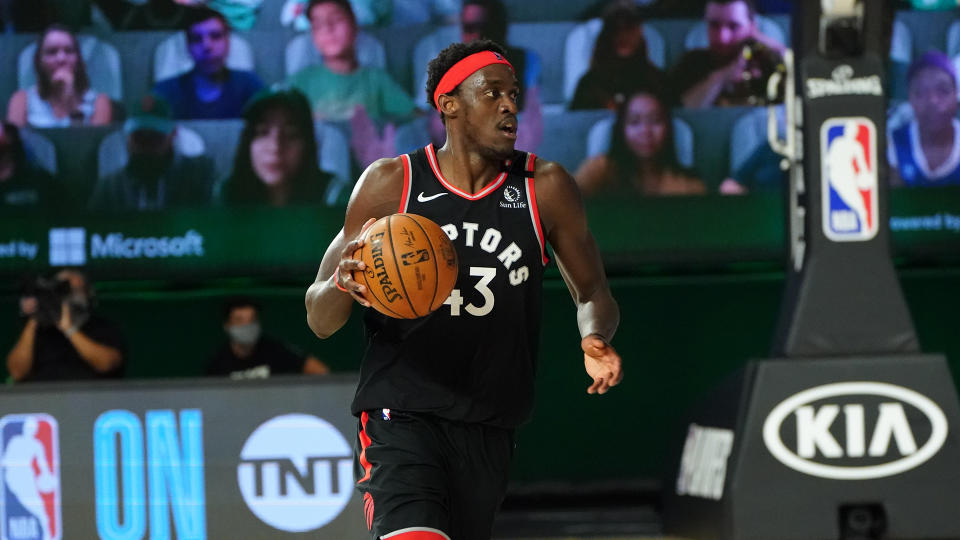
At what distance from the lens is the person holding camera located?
22.0ft

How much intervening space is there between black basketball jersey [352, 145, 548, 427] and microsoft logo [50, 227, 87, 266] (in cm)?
450

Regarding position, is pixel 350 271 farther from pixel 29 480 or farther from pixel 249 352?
pixel 249 352

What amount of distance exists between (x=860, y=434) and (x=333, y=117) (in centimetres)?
356

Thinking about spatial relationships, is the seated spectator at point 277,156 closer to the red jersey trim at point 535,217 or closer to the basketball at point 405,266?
the red jersey trim at point 535,217

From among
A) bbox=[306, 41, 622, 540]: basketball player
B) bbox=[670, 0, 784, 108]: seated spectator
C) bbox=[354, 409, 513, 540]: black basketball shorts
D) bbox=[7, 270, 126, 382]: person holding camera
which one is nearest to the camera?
bbox=[354, 409, 513, 540]: black basketball shorts

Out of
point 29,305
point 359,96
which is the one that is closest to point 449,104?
point 29,305

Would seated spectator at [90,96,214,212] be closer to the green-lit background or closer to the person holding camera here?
the green-lit background

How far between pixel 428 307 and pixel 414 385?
0.92 ft

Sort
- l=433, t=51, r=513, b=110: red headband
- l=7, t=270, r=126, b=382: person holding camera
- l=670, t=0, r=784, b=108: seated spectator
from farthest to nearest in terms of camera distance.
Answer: l=670, t=0, r=784, b=108: seated spectator → l=7, t=270, r=126, b=382: person holding camera → l=433, t=51, r=513, b=110: red headband

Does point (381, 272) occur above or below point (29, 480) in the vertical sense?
above

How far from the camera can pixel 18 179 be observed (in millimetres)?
7727

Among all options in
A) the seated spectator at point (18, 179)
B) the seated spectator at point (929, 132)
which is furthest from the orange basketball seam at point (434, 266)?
the seated spectator at point (929, 132)

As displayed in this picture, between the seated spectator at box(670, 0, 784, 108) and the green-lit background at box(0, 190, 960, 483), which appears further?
the green-lit background at box(0, 190, 960, 483)

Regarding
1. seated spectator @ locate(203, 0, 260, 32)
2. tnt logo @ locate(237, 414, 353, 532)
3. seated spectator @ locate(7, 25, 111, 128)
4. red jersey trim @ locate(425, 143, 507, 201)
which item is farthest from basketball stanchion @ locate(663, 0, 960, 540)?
seated spectator @ locate(7, 25, 111, 128)
